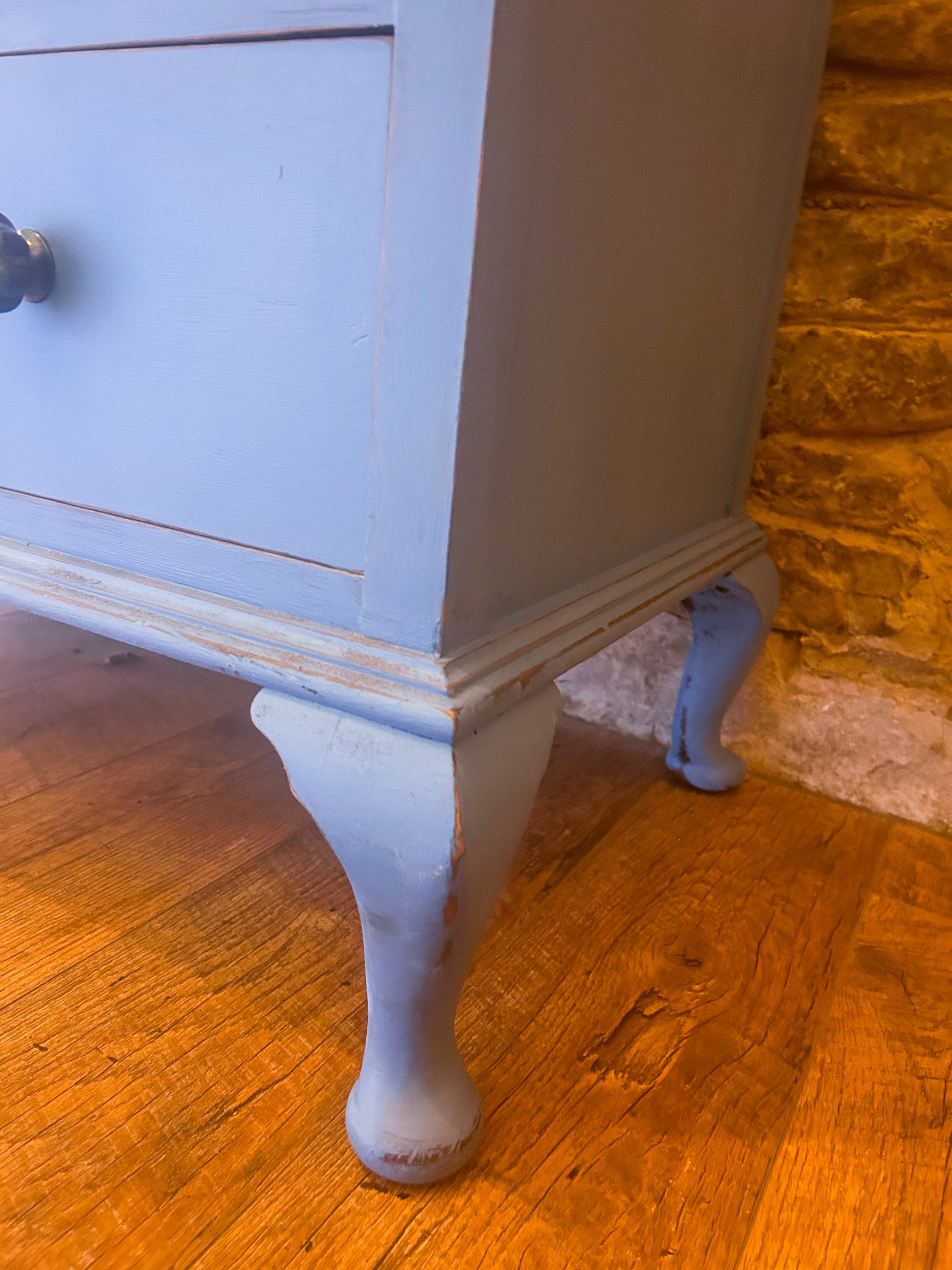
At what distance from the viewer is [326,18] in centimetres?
45

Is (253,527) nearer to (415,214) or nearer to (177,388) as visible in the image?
(177,388)

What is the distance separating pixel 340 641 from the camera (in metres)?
0.52

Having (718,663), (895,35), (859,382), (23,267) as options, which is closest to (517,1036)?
(718,663)

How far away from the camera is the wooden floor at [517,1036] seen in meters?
0.53

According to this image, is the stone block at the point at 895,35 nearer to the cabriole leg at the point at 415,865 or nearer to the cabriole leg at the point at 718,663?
→ the cabriole leg at the point at 718,663

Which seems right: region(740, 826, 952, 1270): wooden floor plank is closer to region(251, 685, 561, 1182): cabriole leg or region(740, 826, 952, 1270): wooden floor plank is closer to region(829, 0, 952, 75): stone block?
region(251, 685, 561, 1182): cabriole leg

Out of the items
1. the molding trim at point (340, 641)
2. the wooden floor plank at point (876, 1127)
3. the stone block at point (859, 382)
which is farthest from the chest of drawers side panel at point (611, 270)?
the wooden floor plank at point (876, 1127)

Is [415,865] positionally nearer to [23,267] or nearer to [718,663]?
[23,267]

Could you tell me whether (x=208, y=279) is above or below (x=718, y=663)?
above

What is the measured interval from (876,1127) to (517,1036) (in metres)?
0.26

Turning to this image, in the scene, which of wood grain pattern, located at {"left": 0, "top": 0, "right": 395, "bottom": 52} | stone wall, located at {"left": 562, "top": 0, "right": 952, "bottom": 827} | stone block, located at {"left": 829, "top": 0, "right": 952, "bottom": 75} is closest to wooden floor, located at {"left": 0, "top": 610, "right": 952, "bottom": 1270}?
stone wall, located at {"left": 562, "top": 0, "right": 952, "bottom": 827}

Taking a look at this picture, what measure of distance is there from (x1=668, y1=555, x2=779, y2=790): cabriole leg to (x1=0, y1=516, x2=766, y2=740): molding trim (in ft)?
1.00

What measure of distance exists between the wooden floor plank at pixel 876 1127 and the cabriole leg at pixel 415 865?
207 millimetres

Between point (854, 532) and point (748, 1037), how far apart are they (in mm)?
585
